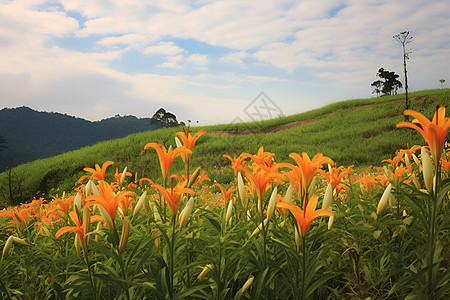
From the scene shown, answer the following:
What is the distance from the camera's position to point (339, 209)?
2.00 m

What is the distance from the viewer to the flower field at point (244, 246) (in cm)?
129

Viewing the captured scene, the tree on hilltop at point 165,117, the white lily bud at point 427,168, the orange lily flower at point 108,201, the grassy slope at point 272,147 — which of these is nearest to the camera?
the orange lily flower at point 108,201

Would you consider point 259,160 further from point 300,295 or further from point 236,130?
point 236,130

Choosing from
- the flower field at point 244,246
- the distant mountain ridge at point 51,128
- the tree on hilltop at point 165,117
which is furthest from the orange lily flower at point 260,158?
→ the distant mountain ridge at point 51,128

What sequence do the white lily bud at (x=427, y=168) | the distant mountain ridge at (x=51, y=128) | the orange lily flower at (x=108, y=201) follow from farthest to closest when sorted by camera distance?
the distant mountain ridge at (x=51, y=128), the white lily bud at (x=427, y=168), the orange lily flower at (x=108, y=201)

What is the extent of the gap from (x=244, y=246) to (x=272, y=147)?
1165 centimetres

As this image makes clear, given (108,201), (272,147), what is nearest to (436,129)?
(108,201)

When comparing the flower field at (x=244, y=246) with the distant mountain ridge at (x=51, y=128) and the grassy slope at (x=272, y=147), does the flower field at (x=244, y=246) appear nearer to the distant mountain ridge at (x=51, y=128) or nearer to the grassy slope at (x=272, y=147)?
the grassy slope at (x=272, y=147)

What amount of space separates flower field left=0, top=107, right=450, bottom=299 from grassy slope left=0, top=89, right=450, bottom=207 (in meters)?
7.24

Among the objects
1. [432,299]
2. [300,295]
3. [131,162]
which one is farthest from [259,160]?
[131,162]

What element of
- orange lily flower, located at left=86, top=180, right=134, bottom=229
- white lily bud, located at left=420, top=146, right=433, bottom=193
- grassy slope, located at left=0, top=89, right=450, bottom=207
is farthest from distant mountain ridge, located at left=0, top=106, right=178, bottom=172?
white lily bud, located at left=420, top=146, right=433, bottom=193

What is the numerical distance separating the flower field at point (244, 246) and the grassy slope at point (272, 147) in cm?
724

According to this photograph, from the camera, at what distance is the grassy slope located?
469 inches

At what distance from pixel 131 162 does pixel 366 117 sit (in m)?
12.6
